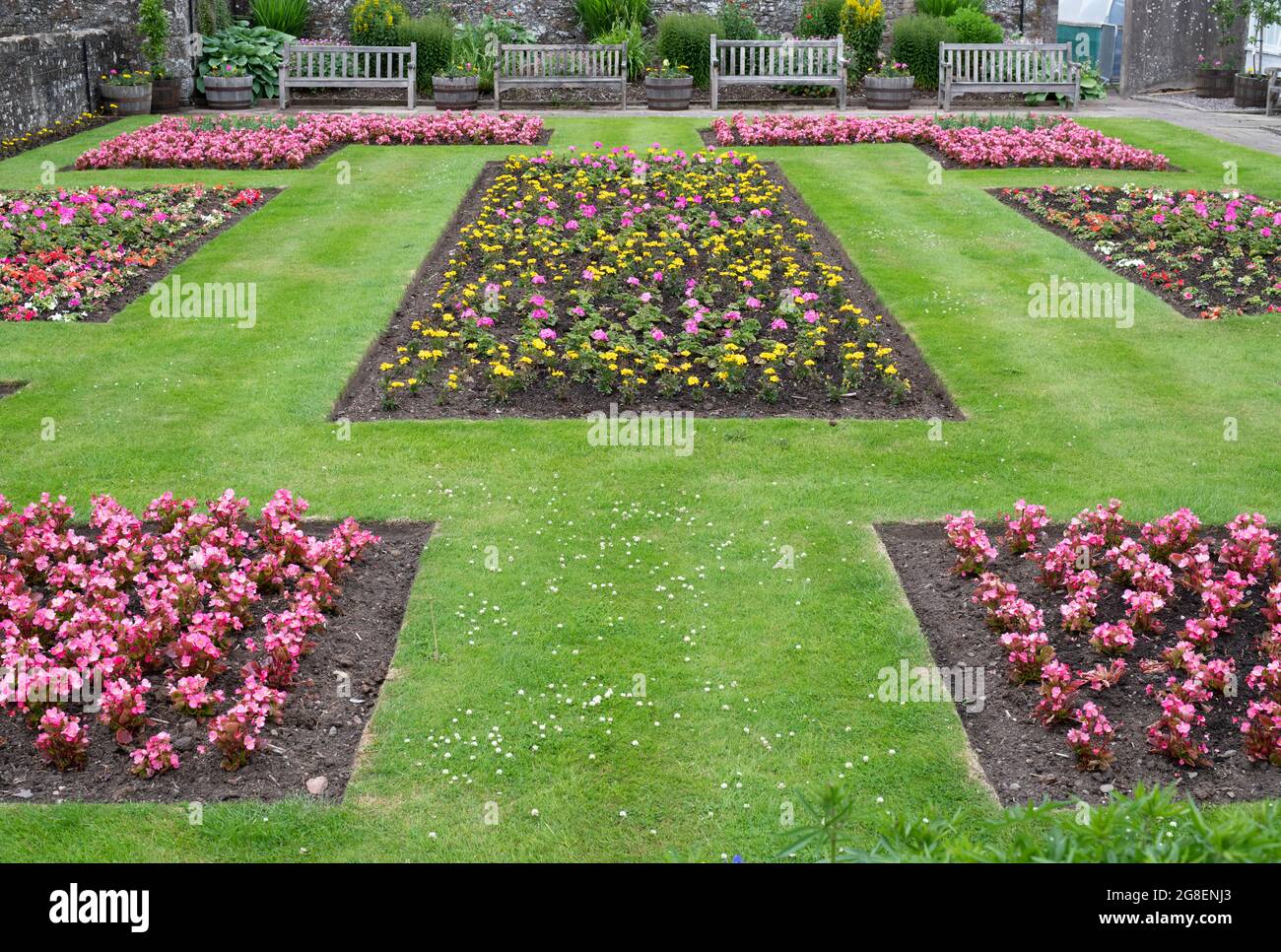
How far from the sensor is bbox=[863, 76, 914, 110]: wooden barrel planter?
23672 mm

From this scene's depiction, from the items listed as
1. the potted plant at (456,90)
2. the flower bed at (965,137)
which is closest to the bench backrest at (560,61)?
the potted plant at (456,90)

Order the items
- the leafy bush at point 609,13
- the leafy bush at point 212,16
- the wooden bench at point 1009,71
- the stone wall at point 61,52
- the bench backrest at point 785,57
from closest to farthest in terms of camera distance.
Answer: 1. the stone wall at point 61,52
2. the wooden bench at point 1009,71
3. the bench backrest at point 785,57
4. the leafy bush at point 212,16
5. the leafy bush at point 609,13

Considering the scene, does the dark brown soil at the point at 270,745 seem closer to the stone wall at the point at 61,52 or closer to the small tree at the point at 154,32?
the stone wall at the point at 61,52

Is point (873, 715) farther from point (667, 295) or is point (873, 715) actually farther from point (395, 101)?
point (395, 101)

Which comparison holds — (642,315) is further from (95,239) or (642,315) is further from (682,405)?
(95,239)

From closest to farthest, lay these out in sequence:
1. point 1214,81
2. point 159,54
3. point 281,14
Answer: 1. point 159,54
2. point 281,14
3. point 1214,81

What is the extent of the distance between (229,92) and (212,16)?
2484mm

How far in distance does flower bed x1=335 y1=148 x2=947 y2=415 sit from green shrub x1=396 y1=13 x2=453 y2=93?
10.1 metres

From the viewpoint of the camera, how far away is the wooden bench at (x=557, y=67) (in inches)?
923

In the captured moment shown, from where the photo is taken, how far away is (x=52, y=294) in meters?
12.3

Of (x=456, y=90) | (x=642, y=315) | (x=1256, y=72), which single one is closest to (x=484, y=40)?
(x=456, y=90)

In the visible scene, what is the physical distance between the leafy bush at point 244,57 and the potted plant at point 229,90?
49 centimetres

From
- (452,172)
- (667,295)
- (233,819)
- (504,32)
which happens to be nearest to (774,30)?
(504,32)

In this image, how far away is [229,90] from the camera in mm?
23297
